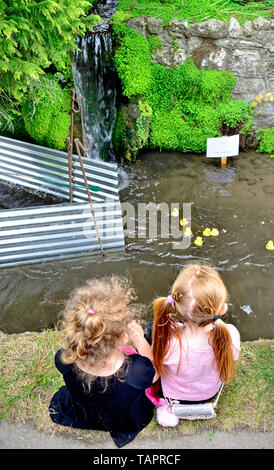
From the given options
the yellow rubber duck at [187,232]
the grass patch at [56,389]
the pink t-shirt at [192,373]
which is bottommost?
the grass patch at [56,389]

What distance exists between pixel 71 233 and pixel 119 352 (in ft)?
Result: 8.87

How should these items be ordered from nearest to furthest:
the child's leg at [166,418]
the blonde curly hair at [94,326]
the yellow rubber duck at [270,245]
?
the blonde curly hair at [94,326] < the child's leg at [166,418] < the yellow rubber duck at [270,245]

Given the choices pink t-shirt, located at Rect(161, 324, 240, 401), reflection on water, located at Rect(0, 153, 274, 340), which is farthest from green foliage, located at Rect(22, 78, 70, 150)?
pink t-shirt, located at Rect(161, 324, 240, 401)

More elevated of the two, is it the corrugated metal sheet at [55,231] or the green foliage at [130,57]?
the green foliage at [130,57]

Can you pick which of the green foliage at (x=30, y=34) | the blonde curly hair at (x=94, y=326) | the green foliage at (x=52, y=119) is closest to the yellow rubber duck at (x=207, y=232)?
the green foliage at (x=52, y=119)

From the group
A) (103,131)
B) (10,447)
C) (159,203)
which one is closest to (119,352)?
(10,447)

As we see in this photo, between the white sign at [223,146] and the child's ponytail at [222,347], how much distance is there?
14.6 ft

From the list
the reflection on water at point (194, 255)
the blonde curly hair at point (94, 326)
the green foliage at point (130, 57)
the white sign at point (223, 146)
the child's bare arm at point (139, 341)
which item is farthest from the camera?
the green foliage at point (130, 57)

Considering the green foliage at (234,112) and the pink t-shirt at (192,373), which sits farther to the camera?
the green foliage at (234,112)

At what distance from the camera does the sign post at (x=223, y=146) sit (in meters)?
5.91

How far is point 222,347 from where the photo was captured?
7.05 ft

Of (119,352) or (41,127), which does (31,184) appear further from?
(119,352)

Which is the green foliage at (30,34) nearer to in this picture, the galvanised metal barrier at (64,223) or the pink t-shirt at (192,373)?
the galvanised metal barrier at (64,223)

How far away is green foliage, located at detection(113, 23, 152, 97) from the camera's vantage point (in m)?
6.19
